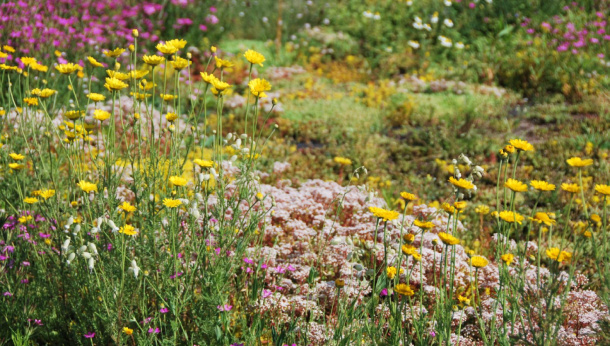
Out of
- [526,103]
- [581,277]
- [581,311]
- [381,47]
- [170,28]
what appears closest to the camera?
[581,311]

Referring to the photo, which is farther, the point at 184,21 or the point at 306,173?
the point at 184,21

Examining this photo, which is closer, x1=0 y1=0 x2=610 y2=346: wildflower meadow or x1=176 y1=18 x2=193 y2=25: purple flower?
x1=0 y1=0 x2=610 y2=346: wildflower meadow

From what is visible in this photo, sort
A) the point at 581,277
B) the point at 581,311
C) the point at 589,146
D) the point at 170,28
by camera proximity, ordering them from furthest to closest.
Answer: the point at 170,28 → the point at 589,146 → the point at 581,277 → the point at 581,311

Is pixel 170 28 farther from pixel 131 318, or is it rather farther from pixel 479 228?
pixel 131 318

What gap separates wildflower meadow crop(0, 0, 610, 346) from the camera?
2.21 metres

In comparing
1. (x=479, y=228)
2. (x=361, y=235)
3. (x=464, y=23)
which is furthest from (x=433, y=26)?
(x=361, y=235)

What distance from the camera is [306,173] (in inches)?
204

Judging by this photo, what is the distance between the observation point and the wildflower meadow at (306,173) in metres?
2.21

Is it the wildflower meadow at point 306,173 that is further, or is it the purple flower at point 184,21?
the purple flower at point 184,21

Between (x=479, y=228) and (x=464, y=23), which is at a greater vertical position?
(x=464, y=23)

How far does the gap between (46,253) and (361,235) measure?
1.83 metres

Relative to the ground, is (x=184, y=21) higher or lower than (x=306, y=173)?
higher

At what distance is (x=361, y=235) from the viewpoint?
343 centimetres

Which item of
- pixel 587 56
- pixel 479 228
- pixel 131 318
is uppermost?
pixel 587 56
